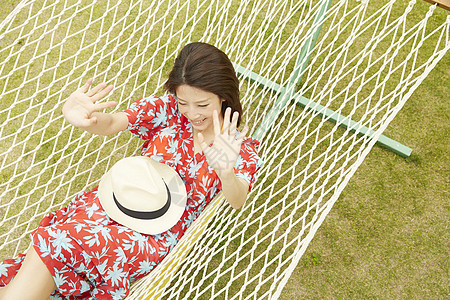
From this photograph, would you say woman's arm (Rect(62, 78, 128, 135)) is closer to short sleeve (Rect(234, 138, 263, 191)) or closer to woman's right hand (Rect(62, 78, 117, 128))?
woman's right hand (Rect(62, 78, 117, 128))

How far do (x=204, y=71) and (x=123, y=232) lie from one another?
0.61 meters

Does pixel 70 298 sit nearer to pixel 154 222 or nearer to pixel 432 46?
pixel 154 222

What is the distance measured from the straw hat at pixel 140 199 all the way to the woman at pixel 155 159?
4 centimetres

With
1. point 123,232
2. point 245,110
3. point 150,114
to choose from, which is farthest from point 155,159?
point 245,110

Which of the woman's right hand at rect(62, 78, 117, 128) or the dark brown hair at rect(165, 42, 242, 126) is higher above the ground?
the dark brown hair at rect(165, 42, 242, 126)

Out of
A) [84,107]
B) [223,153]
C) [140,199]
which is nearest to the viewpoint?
[223,153]

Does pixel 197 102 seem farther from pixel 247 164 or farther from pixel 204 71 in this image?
pixel 247 164

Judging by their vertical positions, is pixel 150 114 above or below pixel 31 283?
above

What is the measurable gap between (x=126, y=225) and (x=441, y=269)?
1574 millimetres

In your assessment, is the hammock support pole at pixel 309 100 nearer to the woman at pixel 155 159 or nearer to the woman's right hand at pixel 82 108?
the woman at pixel 155 159

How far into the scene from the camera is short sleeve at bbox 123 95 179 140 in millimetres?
1398

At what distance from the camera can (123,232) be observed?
4.16ft

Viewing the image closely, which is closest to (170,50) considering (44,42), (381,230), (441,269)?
(44,42)

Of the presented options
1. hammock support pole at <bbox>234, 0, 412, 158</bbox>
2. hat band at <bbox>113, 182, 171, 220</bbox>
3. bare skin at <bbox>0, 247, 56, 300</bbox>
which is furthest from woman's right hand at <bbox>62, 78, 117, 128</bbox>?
hammock support pole at <bbox>234, 0, 412, 158</bbox>
